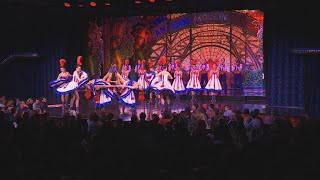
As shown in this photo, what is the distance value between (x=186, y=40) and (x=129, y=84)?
20.5ft

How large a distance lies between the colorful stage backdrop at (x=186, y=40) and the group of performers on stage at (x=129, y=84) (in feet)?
1.67

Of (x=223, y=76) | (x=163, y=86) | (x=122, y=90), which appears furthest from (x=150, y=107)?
(x=223, y=76)

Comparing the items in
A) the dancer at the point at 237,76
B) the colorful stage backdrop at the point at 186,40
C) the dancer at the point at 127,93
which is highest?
the colorful stage backdrop at the point at 186,40

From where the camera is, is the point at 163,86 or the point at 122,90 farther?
the point at 163,86

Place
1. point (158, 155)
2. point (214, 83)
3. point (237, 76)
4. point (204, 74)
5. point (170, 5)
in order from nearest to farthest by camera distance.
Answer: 1. point (158, 155)
2. point (170, 5)
3. point (214, 83)
4. point (237, 76)
5. point (204, 74)

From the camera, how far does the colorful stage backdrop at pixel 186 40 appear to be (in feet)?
59.8

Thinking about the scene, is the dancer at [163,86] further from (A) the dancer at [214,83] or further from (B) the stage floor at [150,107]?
(A) the dancer at [214,83]

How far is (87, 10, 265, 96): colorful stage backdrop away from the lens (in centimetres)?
1823

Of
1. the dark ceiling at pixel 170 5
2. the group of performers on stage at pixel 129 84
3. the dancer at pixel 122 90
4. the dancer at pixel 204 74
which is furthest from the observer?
the dancer at pixel 204 74

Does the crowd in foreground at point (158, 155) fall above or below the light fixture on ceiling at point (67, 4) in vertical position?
below

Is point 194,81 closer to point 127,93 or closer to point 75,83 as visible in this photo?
point 127,93

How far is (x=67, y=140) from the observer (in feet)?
18.9

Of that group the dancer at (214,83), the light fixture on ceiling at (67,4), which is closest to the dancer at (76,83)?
the light fixture on ceiling at (67,4)

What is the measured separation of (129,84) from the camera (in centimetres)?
1398
